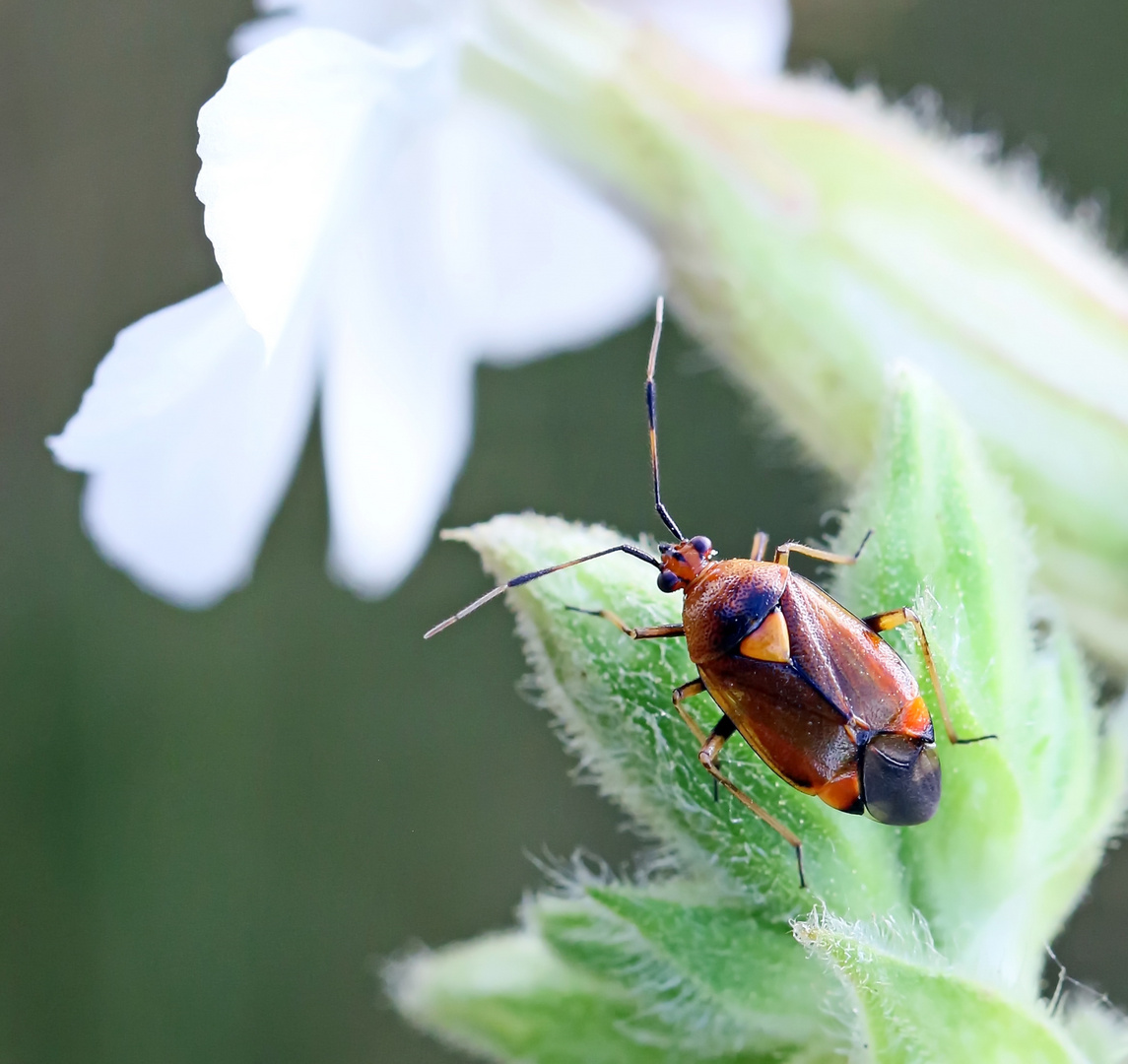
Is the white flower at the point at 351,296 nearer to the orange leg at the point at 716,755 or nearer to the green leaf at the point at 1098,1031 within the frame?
the orange leg at the point at 716,755

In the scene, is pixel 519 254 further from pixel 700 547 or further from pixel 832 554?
pixel 832 554

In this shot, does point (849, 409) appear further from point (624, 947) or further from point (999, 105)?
point (999, 105)

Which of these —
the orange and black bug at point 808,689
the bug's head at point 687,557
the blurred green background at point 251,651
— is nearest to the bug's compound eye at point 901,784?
the orange and black bug at point 808,689

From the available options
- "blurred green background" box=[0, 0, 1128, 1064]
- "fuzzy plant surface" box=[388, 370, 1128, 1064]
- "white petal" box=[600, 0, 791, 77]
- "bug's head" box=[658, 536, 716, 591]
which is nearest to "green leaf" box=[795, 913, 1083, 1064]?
"fuzzy plant surface" box=[388, 370, 1128, 1064]

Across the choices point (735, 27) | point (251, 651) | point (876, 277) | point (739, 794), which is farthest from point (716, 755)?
point (251, 651)

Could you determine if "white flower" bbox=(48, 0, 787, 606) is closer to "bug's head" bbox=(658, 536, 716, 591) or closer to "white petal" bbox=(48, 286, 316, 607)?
"white petal" bbox=(48, 286, 316, 607)

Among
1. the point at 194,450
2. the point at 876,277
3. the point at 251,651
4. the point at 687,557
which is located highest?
the point at 876,277
